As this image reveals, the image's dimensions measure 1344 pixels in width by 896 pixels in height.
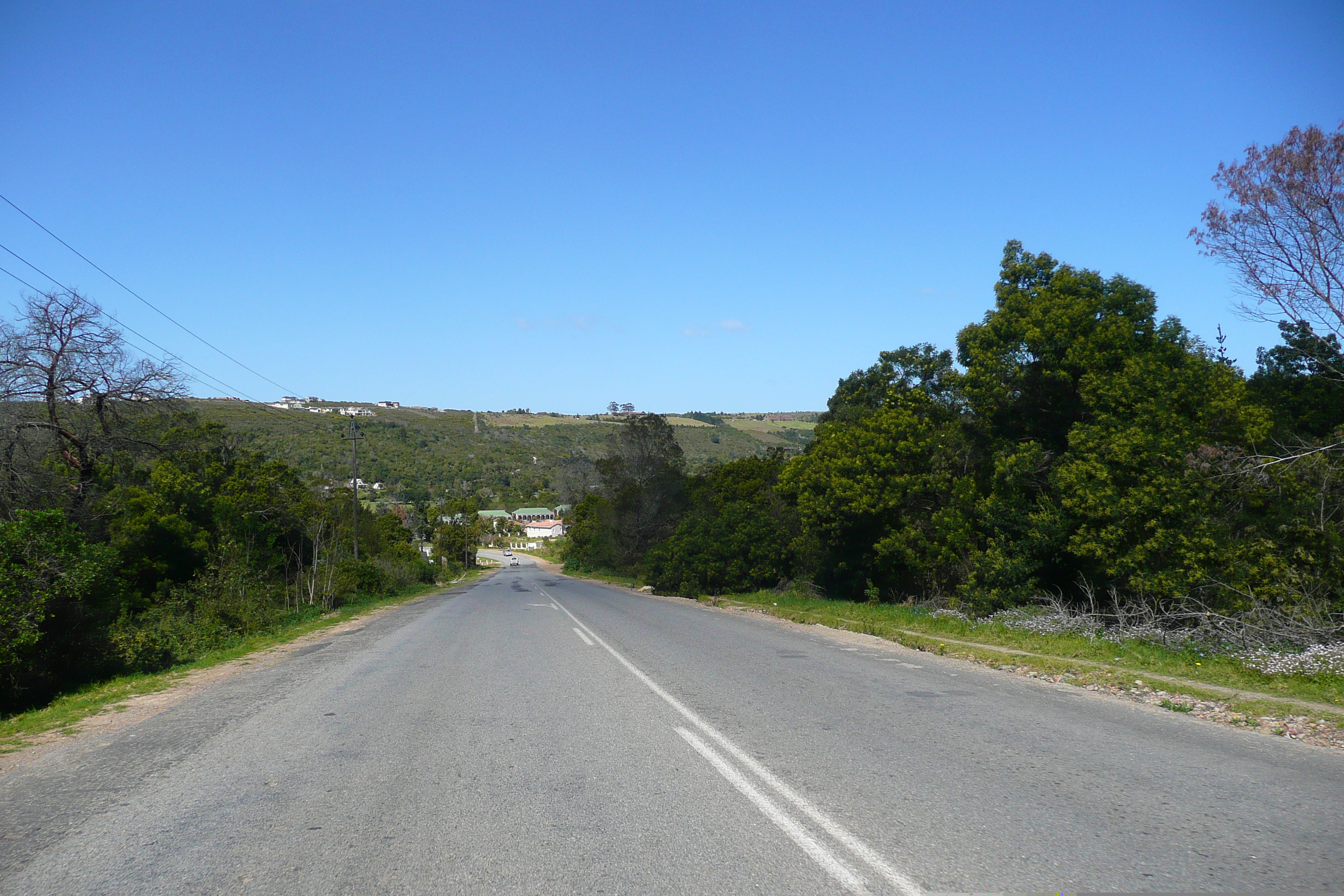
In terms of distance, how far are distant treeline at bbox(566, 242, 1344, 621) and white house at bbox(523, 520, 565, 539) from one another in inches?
4486

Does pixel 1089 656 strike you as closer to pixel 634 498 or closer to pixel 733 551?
pixel 733 551

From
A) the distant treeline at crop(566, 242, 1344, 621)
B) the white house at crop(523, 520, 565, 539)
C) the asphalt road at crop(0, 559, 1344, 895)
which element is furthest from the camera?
the white house at crop(523, 520, 565, 539)

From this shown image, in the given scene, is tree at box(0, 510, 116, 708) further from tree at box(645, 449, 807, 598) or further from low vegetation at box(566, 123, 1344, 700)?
tree at box(645, 449, 807, 598)

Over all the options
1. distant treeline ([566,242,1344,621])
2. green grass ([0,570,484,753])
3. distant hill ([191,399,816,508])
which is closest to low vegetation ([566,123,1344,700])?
distant treeline ([566,242,1344,621])

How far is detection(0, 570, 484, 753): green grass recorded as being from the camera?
8461 millimetres

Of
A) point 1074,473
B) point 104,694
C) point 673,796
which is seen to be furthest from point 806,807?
point 1074,473

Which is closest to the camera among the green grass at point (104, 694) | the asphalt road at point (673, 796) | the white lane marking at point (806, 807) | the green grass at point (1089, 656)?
the white lane marking at point (806, 807)

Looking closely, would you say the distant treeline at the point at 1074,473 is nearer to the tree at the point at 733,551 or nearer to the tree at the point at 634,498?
the tree at the point at 733,551

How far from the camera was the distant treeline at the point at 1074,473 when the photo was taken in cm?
1448

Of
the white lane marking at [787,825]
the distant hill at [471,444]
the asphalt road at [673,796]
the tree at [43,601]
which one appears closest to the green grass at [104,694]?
the tree at [43,601]

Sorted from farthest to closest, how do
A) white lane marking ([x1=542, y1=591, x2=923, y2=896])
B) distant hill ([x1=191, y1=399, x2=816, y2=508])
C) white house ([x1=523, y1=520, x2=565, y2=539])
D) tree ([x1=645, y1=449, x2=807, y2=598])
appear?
white house ([x1=523, y1=520, x2=565, y2=539]) < distant hill ([x1=191, y1=399, x2=816, y2=508]) < tree ([x1=645, y1=449, x2=807, y2=598]) < white lane marking ([x1=542, y1=591, x2=923, y2=896])

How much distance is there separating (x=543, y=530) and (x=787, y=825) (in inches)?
5737

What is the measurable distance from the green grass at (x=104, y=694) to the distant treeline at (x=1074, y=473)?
15780mm

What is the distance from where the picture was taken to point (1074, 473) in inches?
684
